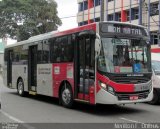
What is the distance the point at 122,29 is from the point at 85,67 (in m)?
1.87

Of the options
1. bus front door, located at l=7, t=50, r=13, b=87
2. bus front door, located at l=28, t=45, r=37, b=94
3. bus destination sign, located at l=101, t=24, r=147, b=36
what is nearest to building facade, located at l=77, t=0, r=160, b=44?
bus front door, located at l=7, t=50, r=13, b=87

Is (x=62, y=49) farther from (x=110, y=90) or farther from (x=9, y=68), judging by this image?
(x=9, y=68)

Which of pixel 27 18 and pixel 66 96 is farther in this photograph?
pixel 27 18

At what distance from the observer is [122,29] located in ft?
42.7

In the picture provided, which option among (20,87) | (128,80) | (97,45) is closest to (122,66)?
(128,80)

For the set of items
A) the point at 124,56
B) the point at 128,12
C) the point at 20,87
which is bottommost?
the point at 20,87

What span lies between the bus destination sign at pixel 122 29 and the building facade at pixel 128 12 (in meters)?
31.1

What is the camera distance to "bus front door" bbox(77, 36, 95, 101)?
42.0 feet

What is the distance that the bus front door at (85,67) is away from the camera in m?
12.8

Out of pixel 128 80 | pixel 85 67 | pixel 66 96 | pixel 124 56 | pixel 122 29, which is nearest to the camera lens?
pixel 128 80

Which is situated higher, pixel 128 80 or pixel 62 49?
pixel 62 49

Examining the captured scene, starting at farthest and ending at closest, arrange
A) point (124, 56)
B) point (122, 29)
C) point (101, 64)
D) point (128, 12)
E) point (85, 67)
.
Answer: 1. point (128, 12)
2. point (85, 67)
3. point (122, 29)
4. point (124, 56)
5. point (101, 64)

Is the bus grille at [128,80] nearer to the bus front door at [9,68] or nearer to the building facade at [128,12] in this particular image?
the bus front door at [9,68]

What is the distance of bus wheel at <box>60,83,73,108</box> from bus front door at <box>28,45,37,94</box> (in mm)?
3361
